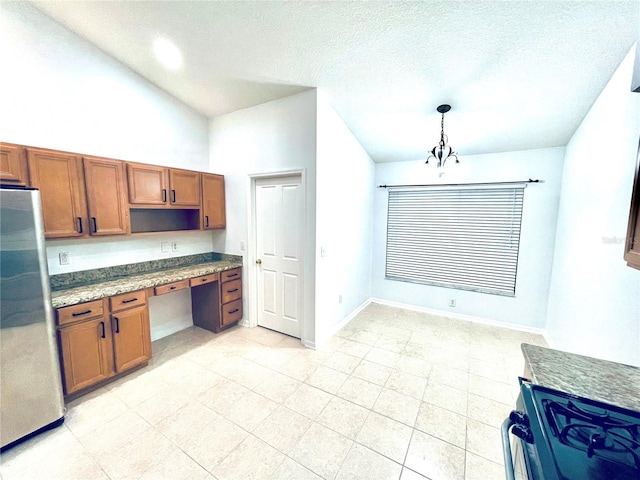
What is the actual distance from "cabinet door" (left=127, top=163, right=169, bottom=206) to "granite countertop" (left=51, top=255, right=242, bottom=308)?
2.57ft

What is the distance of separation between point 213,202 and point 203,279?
1.04 m

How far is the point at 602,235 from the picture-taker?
82.9 inches

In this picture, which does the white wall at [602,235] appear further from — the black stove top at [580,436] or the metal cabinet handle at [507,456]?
the metal cabinet handle at [507,456]

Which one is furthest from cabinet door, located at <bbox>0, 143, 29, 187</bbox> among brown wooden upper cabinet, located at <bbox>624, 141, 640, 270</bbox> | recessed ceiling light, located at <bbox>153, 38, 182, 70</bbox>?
brown wooden upper cabinet, located at <bbox>624, 141, 640, 270</bbox>

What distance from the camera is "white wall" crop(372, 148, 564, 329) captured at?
3328 mm

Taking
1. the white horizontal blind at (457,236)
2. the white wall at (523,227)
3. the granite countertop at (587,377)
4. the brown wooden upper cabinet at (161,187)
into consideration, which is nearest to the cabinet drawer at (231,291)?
the brown wooden upper cabinet at (161,187)

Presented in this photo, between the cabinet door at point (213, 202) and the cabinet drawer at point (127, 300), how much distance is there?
1128 millimetres

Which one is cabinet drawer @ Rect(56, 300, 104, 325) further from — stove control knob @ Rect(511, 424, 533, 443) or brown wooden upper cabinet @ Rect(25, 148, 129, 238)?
stove control knob @ Rect(511, 424, 533, 443)

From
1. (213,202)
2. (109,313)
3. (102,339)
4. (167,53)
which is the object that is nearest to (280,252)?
(213,202)

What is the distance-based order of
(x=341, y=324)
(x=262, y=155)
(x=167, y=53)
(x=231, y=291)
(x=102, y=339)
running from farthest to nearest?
1. (x=341, y=324)
2. (x=231, y=291)
3. (x=262, y=155)
4. (x=167, y=53)
5. (x=102, y=339)

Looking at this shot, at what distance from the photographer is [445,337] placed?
3314 millimetres

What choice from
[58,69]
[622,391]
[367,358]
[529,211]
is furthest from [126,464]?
[529,211]

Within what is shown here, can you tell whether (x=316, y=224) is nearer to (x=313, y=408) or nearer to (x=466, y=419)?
(x=313, y=408)

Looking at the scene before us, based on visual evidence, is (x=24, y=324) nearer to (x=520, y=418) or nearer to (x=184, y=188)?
(x=184, y=188)
